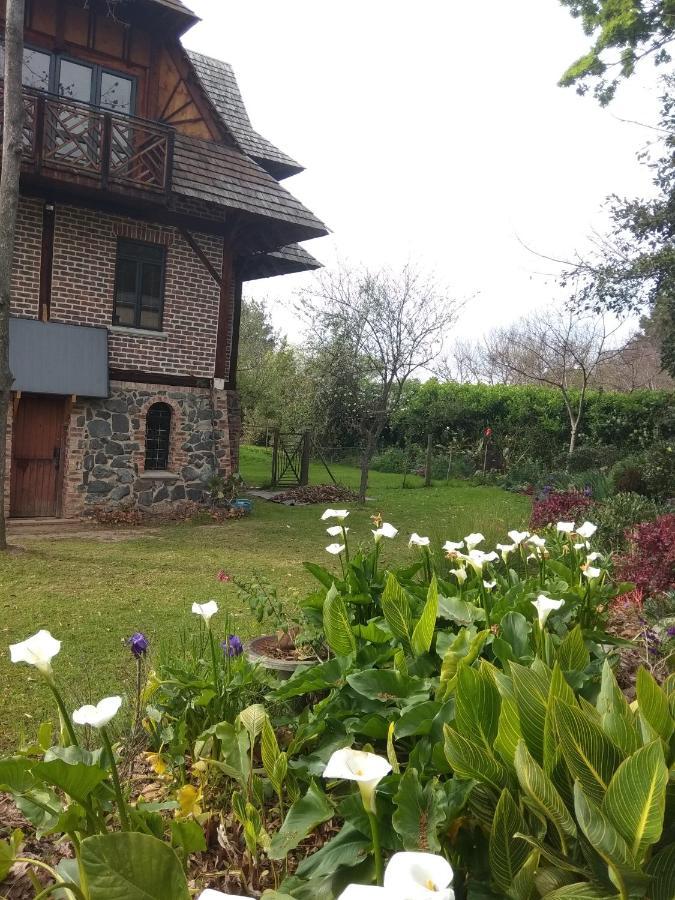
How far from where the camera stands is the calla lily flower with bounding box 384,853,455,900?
0.89 meters

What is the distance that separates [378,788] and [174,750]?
40.6 inches

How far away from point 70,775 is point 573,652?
144 centimetres

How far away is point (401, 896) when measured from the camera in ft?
2.93

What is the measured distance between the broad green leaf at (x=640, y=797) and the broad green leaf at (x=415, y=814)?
1.31 ft

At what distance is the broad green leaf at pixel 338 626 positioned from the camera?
2402mm

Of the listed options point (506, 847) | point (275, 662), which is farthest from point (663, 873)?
point (275, 662)

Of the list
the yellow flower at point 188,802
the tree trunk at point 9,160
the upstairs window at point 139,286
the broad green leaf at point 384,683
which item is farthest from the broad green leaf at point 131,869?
the upstairs window at point 139,286

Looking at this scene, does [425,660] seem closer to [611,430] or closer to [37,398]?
[37,398]

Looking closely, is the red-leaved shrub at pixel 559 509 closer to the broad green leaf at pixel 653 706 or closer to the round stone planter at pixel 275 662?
the round stone planter at pixel 275 662

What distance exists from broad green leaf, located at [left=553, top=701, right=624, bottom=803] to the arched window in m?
12.4

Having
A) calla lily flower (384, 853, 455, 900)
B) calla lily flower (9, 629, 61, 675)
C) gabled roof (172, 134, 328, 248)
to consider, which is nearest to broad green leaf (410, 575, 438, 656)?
calla lily flower (9, 629, 61, 675)

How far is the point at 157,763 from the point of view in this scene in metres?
2.48

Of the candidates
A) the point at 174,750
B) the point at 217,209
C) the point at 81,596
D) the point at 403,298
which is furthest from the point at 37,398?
the point at 174,750

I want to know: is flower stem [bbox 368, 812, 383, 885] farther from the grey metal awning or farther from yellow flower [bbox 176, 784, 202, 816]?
the grey metal awning
